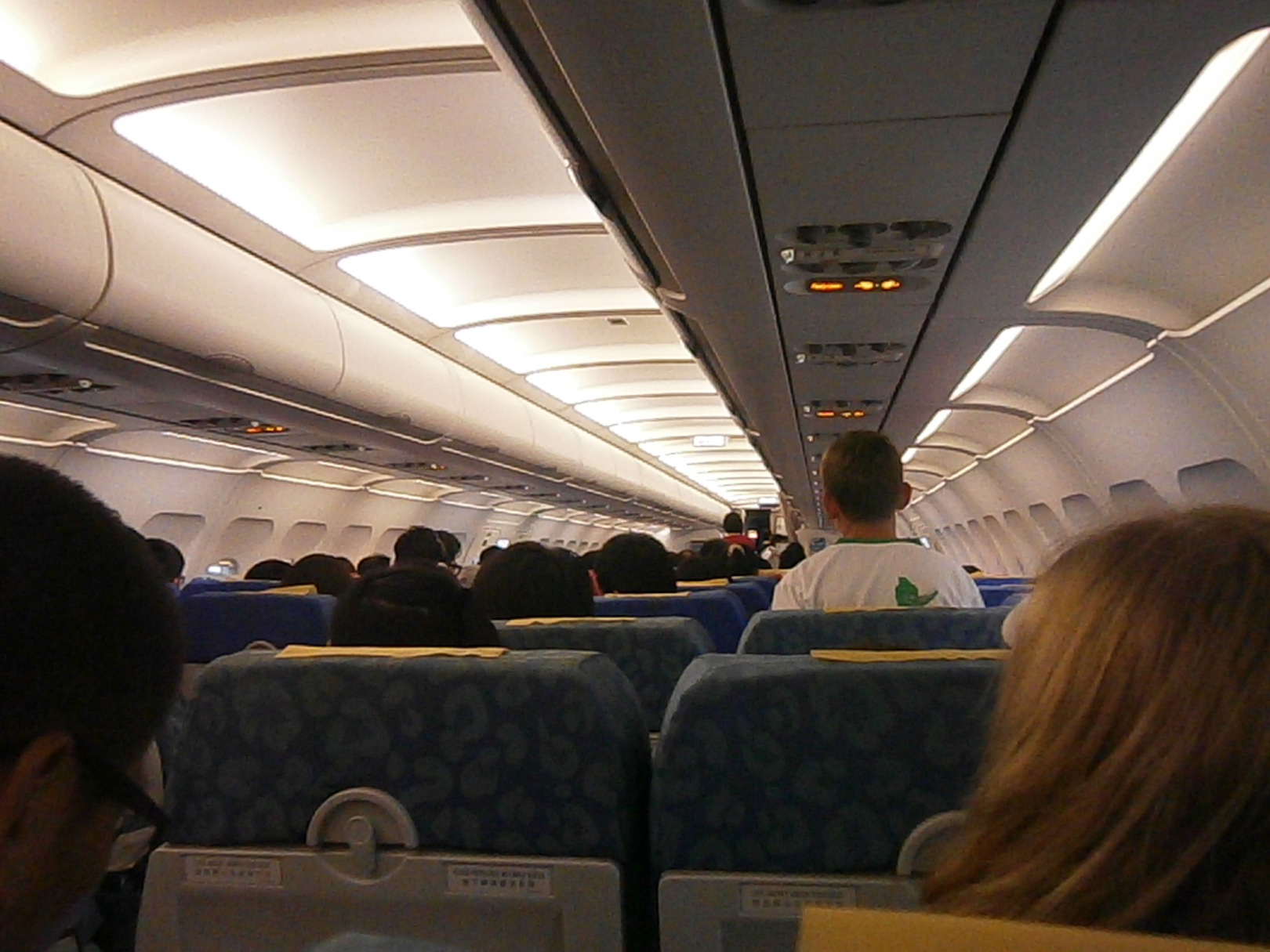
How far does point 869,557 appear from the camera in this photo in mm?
3918

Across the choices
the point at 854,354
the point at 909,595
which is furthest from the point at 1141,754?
the point at 854,354

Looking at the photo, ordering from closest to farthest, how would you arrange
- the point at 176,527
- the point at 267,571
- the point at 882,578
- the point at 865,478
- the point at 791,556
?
1. the point at 882,578
2. the point at 865,478
3. the point at 267,571
4. the point at 176,527
5. the point at 791,556

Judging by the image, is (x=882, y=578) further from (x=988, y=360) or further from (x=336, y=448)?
(x=336, y=448)

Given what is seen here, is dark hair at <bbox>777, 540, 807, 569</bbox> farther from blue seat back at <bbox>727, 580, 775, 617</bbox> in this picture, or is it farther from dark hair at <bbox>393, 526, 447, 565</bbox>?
dark hair at <bbox>393, 526, 447, 565</bbox>

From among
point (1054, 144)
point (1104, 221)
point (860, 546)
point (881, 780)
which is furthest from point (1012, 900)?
point (1104, 221)

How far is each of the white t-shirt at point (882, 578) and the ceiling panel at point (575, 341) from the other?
457 centimetres

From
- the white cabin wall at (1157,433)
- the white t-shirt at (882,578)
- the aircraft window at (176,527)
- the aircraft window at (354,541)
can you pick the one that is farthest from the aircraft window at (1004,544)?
the white t-shirt at (882,578)

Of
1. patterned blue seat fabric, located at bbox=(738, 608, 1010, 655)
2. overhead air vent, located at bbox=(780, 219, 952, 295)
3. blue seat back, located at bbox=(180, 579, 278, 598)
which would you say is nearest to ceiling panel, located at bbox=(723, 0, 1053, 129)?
overhead air vent, located at bbox=(780, 219, 952, 295)

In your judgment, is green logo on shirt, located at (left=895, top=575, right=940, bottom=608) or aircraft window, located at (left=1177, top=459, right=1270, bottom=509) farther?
aircraft window, located at (left=1177, top=459, right=1270, bottom=509)

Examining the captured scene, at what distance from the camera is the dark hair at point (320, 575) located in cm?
709

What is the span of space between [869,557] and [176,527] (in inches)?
402

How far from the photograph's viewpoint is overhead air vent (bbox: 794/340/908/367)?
620 centimetres

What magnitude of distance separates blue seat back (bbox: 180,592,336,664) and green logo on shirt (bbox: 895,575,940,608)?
2726 mm

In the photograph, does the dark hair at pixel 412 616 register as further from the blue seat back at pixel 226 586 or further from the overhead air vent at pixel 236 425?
the overhead air vent at pixel 236 425
